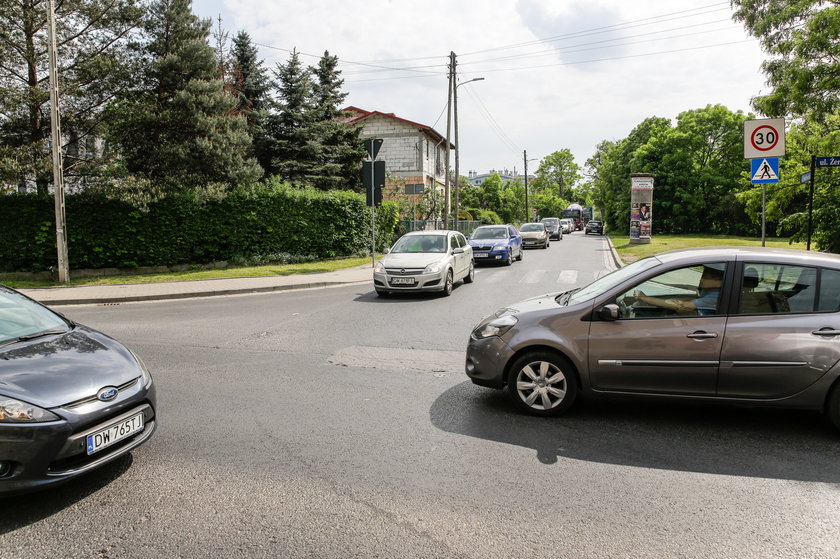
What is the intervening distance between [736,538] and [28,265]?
20.8 metres

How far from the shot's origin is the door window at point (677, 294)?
4.56 m

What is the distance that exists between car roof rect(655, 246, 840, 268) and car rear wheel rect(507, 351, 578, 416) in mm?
1334

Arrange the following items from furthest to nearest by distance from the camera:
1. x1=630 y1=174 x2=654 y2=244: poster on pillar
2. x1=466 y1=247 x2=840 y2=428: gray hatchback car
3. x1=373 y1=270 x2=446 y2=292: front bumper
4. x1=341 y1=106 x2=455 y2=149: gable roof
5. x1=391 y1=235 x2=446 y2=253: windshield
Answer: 1. x1=341 y1=106 x2=455 y2=149: gable roof
2. x1=630 y1=174 x2=654 y2=244: poster on pillar
3. x1=391 y1=235 x2=446 y2=253: windshield
4. x1=373 y1=270 x2=446 y2=292: front bumper
5. x1=466 y1=247 x2=840 y2=428: gray hatchback car

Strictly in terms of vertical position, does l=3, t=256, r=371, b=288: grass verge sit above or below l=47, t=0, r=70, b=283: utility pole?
below

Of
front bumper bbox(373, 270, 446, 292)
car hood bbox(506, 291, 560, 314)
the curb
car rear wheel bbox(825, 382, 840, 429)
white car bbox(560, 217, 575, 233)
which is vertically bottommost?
the curb

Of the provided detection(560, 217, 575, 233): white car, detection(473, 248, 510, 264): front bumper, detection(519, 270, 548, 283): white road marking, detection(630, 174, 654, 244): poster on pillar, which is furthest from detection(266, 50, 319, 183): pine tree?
detection(560, 217, 575, 233): white car

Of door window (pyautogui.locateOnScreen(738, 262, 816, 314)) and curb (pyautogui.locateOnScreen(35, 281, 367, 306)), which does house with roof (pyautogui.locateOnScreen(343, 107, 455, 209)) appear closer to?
curb (pyautogui.locateOnScreen(35, 281, 367, 306))

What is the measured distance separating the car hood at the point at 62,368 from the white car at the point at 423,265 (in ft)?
28.1

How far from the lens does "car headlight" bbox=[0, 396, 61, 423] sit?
3094 millimetres

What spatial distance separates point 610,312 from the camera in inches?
183

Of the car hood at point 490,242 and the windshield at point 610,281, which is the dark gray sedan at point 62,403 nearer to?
the windshield at point 610,281

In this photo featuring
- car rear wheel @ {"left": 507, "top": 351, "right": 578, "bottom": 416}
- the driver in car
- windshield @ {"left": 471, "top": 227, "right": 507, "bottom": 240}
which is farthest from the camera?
windshield @ {"left": 471, "top": 227, "right": 507, "bottom": 240}

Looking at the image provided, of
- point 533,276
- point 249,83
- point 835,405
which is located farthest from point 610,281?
point 249,83

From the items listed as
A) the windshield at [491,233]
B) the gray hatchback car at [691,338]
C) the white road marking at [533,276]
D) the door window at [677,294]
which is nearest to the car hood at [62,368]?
the gray hatchback car at [691,338]
